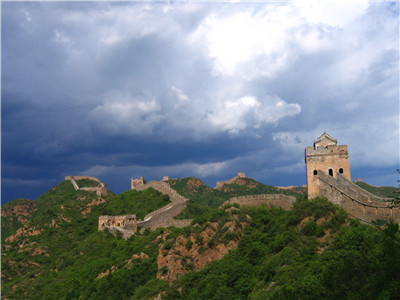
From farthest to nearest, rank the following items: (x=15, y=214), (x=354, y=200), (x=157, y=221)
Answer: (x=15, y=214)
(x=157, y=221)
(x=354, y=200)

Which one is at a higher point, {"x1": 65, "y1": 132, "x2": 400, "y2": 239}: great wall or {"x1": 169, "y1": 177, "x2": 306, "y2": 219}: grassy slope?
{"x1": 169, "y1": 177, "x2": 306, "y2": 219}: grassy slope

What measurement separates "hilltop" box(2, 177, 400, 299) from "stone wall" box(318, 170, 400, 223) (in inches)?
43.7

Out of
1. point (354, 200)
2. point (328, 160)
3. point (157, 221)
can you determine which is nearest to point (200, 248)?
point (328, 160)

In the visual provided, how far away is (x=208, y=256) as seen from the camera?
32781 mm

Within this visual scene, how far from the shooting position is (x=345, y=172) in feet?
103

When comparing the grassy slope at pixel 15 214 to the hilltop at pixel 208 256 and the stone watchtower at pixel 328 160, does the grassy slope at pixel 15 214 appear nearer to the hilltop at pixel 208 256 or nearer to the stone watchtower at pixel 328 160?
the hilltop at pixel 208 256

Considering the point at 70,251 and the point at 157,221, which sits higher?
the point at 157,221

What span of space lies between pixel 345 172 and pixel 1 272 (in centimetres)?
4661

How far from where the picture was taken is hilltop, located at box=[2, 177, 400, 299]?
19498 mm

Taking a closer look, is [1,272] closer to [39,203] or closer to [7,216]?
[7,216]

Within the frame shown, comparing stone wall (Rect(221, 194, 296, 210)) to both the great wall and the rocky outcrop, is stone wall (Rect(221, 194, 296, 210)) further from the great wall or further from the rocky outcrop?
the rocky outcrop

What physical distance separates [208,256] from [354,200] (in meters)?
12.6

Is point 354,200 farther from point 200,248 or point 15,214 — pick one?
point 15,214

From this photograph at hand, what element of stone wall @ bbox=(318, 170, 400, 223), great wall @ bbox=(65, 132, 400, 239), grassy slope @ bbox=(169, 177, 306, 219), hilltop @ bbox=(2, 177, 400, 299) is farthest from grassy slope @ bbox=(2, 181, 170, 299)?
grassy slope @ bbox=(169, 177, 306, 219)
